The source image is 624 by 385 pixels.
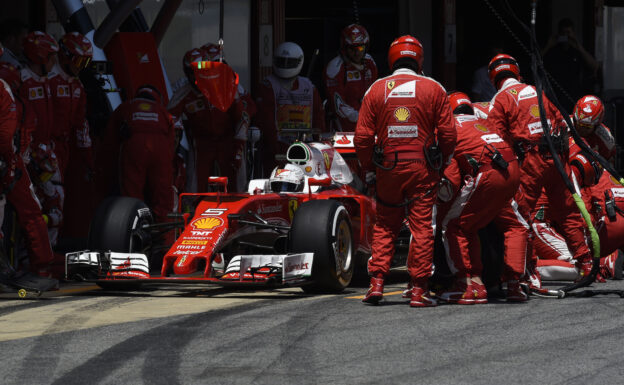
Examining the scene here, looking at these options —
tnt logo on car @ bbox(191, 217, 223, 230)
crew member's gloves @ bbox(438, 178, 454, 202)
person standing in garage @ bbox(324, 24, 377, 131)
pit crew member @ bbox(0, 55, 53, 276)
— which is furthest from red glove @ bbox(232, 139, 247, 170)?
crew member's gloves @ bbox(438, 178, 454, 202)

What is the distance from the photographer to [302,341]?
6.44 m

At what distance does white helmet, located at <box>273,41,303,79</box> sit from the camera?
12.4 metres

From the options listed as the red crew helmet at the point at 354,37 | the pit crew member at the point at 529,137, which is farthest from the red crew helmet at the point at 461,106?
the red crew helmet at the point at 354,37

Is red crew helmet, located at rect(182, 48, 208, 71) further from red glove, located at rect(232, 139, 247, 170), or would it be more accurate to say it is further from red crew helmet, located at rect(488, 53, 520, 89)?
red crew helmet, located at rect(488, 53, 520, 89)

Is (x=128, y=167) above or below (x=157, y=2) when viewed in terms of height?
below

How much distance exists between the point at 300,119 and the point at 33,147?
10.5 feet

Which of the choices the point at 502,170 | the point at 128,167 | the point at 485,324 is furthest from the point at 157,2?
the point at 485,324

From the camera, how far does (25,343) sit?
6.42 meters

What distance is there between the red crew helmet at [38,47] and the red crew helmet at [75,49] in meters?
0.52

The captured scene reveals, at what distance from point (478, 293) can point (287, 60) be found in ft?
16.8

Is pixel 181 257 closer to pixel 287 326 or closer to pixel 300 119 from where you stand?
pixel 287 326

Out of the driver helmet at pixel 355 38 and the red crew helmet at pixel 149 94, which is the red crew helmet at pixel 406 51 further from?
the driver helmet at pixel 355 38

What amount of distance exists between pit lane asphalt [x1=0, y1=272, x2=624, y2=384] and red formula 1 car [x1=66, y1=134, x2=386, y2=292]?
0.20 meters

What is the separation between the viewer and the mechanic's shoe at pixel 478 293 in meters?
8.05
